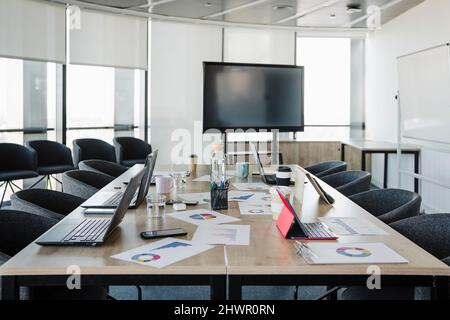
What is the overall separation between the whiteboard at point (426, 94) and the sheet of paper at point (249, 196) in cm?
302

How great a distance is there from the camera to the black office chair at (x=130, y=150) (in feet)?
21.8

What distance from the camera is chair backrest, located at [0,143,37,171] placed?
5.55m

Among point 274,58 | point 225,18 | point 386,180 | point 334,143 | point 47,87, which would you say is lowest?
point 386,180

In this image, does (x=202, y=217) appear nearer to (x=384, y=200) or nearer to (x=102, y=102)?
(x=384, y=200)

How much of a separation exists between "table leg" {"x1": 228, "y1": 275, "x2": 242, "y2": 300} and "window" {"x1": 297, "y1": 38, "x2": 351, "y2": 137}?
23.9ft

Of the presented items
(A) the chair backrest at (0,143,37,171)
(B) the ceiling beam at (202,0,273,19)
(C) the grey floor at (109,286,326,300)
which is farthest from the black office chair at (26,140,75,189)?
(B) the ceiling beam at (202,0,273,19)

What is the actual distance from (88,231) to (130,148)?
4.97 metres

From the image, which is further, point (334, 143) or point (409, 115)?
point (334, 143)

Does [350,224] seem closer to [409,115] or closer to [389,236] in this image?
[389,236]

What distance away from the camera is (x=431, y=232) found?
2.37 meters

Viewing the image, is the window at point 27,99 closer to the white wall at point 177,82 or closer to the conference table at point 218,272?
the white wall at point 177,82

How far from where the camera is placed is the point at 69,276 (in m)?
1.58

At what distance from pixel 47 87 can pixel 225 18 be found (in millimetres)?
2903

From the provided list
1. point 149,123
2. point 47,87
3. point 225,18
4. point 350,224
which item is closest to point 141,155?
point 149,123
